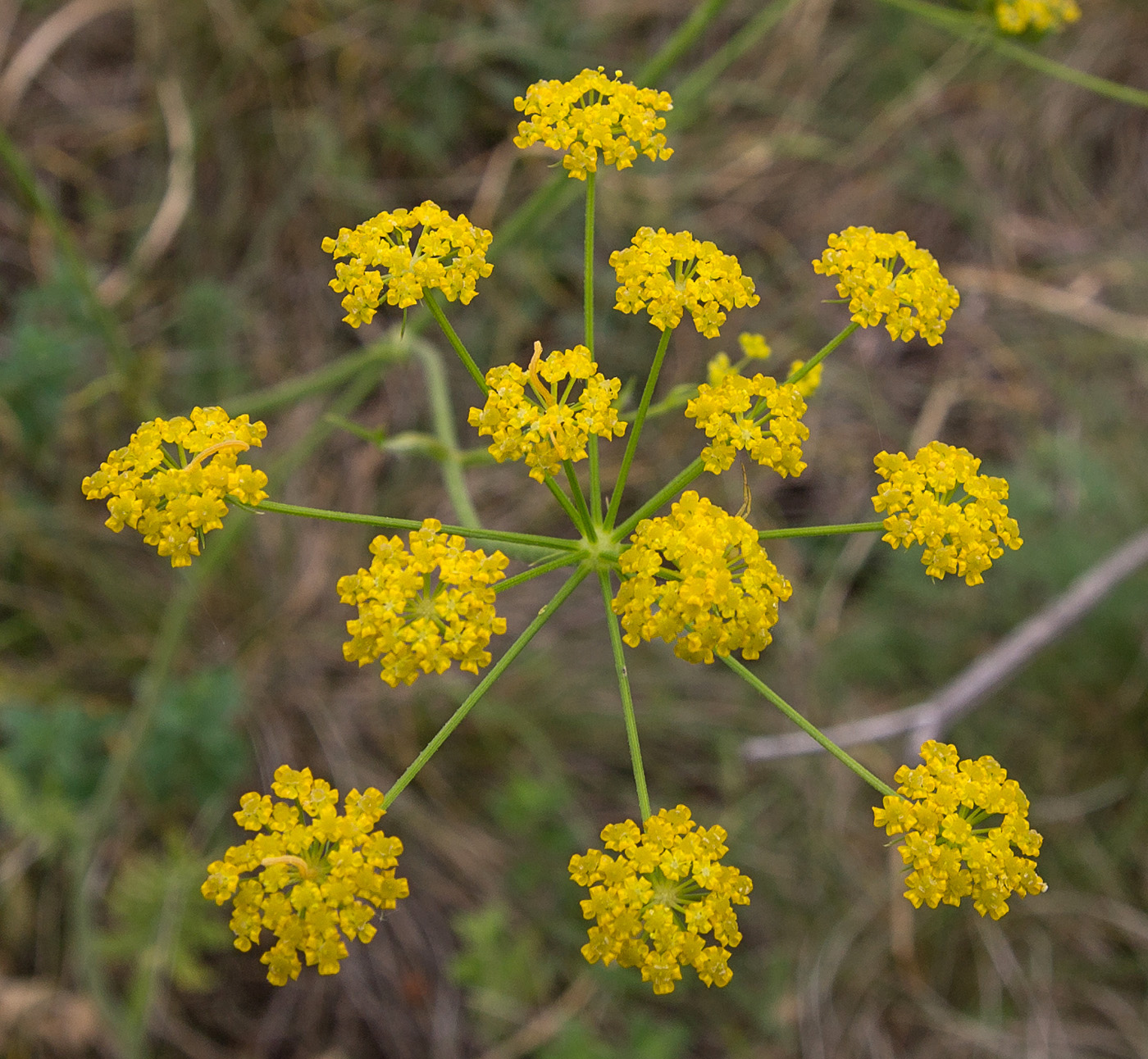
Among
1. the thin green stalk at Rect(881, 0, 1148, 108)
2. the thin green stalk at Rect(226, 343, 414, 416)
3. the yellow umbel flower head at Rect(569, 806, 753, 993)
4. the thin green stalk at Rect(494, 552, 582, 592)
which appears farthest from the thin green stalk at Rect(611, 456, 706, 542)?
the thin green stalk at Rect(881, 0, 1148, 108)

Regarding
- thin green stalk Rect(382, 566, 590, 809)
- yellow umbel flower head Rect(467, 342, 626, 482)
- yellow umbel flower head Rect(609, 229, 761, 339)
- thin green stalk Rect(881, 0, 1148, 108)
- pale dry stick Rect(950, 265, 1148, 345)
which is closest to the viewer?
thin green stalk Rect(382, 566, 590, 809)

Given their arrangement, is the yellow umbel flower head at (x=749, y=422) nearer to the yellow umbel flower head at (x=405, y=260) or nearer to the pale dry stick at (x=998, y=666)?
the yellow umbel flower head at (x=405, y=260)

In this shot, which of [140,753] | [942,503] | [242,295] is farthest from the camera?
[242,295]

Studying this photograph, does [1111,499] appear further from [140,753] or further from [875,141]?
[140,753]

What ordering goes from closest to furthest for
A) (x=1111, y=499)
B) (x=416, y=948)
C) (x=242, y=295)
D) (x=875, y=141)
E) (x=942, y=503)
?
1. (x=942, y=503)
2. (x=416, y=948)
3. (x=1111, y=499)
4. (x=242, y=295)
5. (x=875, y=141)

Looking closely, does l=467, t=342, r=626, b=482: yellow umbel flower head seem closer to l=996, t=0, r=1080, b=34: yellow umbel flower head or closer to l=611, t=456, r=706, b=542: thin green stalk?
l=611, t=456, r=706, b=542: thin green stalk

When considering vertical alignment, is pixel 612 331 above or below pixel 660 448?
above

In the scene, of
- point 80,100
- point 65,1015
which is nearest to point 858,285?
point 65,1015
